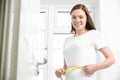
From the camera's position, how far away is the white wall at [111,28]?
299 cm

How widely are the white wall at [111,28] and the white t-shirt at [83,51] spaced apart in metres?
1.71

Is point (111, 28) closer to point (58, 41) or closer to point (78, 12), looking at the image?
point (58, 41)

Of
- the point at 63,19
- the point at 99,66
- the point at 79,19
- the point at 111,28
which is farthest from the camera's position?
the point at 63,19

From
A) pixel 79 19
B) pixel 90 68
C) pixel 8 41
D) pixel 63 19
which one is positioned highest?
pixel 63 19

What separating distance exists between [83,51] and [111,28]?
6.29 ft

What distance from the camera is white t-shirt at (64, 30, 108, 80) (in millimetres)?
1331

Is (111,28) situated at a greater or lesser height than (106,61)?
greater

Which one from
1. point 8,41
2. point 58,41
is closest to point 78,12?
point 8,41

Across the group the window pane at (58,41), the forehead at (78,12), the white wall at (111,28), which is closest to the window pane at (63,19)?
the window pane at (58,41)

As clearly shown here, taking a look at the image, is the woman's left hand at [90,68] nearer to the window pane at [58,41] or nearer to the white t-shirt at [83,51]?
the white t-shirt at [83,51]

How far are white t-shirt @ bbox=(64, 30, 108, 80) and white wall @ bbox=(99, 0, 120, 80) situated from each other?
1.71 m

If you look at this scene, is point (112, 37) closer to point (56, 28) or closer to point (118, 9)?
point (118, 9)

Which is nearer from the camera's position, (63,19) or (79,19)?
(79,19)

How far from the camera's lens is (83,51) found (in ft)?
4.41
